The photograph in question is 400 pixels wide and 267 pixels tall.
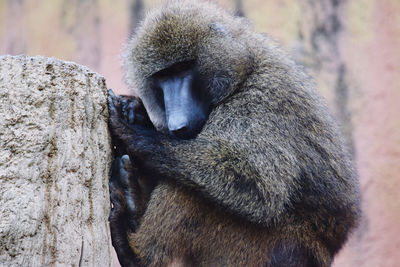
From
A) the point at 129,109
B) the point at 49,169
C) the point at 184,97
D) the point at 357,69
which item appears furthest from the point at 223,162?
the point at 357,69

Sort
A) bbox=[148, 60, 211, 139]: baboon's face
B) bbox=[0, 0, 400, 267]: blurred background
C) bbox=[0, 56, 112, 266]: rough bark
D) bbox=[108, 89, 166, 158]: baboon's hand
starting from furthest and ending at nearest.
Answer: bbox=[0, 0, 400, 267]: blurred background, bbox=[148, 60, 211, 139]: baboon's face, bbox=[108, 89, 166, 158]: baboon's hand, bbox=[0, 56, 112, 266]: rough bark

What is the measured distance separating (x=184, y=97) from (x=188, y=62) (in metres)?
0.30

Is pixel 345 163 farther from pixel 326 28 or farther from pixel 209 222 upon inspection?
pixel 326 28

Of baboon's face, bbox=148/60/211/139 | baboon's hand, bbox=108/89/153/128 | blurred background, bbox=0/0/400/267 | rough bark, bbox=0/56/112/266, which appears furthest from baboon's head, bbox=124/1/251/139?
blurred background, bbox=0/0/400/267

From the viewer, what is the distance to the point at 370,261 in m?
6.35

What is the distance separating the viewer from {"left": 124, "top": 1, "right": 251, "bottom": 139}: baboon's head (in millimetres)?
3303

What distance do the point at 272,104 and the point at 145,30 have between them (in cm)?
113

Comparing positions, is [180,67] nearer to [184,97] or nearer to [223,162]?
[184,97]

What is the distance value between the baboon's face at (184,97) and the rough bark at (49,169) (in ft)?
2.08

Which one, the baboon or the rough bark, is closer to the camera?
the rough bark

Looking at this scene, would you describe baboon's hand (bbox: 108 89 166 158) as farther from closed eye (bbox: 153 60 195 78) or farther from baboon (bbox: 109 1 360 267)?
closed eye (bbox: 153 60 195 78)

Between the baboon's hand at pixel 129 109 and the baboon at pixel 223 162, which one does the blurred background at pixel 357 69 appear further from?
the baboon's hand at pixel 129 109

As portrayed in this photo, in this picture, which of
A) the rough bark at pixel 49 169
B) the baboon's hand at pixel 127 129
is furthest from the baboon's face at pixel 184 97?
the rough bark at pixel 49 169

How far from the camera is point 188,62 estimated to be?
11.2 feet
